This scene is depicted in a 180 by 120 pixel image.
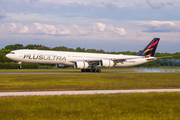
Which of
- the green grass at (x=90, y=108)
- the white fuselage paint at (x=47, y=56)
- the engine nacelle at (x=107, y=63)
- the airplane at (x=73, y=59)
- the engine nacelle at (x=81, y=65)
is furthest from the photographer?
the engine nacelle at (x=107, y=63)

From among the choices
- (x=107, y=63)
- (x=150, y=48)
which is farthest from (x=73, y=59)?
(x=150, y=48)

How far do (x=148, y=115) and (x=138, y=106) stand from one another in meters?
1.85

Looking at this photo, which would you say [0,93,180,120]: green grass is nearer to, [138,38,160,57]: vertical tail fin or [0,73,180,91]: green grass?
[0,73,180,91]: green grass

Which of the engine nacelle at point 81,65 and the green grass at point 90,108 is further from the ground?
the engine nacelle at point 81,65

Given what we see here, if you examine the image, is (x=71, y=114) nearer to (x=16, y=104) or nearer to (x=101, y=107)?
(x=101, y=107)

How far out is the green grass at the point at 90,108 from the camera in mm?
10641

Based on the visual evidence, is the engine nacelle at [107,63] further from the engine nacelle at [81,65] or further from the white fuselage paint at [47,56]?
the white fuselage paint at [47,56]

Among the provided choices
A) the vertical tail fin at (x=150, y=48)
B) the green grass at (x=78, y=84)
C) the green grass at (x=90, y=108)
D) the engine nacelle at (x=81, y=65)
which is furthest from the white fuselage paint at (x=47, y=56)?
the green grass at (x=90, y=108)

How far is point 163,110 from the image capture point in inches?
472

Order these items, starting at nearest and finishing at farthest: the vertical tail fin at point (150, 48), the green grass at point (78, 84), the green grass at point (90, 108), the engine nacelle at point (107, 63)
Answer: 1. the green grass at point (90, 108)
2. the green grass at point (78, 84)
3. the engine nacelle at point (107, 63)
4. the vertical tail fin at point (150, 48)

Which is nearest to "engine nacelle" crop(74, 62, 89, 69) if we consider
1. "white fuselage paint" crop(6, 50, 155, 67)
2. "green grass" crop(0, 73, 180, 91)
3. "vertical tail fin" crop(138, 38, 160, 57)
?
"white fuselage paint" crop(6, 50, 155, 67)

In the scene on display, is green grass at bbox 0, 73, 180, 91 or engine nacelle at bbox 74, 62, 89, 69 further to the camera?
engine nacelle at bbox 74, 62, 89, 69

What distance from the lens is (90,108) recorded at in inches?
484

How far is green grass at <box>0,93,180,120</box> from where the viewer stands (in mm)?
10641
